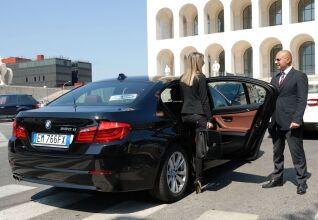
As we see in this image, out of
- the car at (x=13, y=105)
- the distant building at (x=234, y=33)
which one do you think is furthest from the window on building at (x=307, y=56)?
the car at (x=13, y=105)

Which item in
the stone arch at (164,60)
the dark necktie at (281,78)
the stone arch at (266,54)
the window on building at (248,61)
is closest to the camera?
the dark necktie at (281,78)

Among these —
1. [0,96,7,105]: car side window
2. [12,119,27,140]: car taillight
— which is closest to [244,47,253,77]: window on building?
[0,96,7,105]: car side window

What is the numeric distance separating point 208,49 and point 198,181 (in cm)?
5452

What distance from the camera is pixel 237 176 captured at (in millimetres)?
7152

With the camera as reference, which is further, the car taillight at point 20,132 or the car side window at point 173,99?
the car side window at point 173,99

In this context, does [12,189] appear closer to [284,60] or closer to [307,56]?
[284,60]

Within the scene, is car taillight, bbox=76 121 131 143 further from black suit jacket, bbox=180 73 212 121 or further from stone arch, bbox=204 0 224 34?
stone arch, bbox=204 0 224 34

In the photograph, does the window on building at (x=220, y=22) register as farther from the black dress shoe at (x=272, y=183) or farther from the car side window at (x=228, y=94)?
the black dress shoe at (x=272, y=183)

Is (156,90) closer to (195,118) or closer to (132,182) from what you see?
(195,118)

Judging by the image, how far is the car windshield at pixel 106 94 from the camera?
5617 mm

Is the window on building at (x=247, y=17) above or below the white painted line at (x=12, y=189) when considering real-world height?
above

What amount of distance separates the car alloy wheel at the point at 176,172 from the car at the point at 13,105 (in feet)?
69.6

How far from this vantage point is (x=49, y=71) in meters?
106

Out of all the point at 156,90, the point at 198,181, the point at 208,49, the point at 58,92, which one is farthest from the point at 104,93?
the point at 208,49
